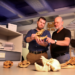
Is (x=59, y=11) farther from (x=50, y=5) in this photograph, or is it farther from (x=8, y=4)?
(x=8, y=4)

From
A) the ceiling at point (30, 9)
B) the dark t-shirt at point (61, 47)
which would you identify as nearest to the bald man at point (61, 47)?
the dark t-shirt at point (61, 47)

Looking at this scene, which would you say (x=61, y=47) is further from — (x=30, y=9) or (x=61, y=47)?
(x=30, y=9)

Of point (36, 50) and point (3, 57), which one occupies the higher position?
point (36, 50)

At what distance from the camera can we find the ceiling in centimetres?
266

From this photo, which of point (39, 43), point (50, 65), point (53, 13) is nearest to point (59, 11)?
point (53, 13)

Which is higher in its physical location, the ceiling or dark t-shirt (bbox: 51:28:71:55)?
the ceiling

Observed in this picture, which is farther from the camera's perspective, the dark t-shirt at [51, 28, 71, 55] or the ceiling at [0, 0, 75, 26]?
the ceiling at [0, 0, 75, 26]

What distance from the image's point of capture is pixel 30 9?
303 cm

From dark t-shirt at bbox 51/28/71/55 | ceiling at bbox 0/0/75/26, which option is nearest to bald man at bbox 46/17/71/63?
dark t-shirt at bbox 51/28/71/55

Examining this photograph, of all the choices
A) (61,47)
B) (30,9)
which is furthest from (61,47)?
(30,9)

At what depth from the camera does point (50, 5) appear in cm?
282

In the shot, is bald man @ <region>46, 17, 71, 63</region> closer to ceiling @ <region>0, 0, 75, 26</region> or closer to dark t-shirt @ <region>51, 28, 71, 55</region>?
dark t-shirt @ <region>51, 28, 71, 55</region>

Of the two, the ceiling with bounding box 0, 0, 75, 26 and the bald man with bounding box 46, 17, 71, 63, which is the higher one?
the ceiling with bounding box 0, 0, 75, 26

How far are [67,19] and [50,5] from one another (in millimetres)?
672
